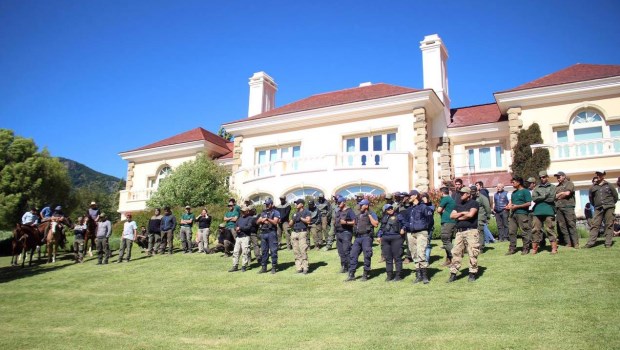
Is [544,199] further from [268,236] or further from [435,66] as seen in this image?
[435,66]

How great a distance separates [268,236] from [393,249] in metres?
4.01

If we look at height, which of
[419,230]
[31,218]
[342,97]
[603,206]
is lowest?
[419,230]

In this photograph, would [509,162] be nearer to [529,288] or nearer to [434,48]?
[434,48]

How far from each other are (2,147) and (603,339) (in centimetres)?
4311

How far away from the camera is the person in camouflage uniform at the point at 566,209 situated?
39.2 ft

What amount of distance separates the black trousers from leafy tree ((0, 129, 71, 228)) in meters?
34.7

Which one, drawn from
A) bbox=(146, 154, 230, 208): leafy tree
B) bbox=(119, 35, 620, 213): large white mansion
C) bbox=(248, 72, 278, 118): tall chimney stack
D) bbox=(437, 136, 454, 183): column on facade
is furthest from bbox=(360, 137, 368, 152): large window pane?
bbox=(248, 72, 278, 118): tall chimney stack

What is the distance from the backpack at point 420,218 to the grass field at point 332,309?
122cm

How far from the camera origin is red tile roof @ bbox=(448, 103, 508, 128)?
1000 inches

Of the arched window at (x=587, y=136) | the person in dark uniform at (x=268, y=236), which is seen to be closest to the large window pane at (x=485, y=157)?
the arched window at (x=587, y=136)

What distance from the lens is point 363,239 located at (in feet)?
37.6

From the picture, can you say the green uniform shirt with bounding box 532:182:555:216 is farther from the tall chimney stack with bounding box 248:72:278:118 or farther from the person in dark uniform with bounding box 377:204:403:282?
the tall chimney stack with bounding box 248:72:278:118

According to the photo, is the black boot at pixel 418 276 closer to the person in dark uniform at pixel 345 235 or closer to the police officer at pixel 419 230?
the police officer at pixel 419 230

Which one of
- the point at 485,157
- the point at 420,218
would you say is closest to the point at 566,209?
the point at 420,218
